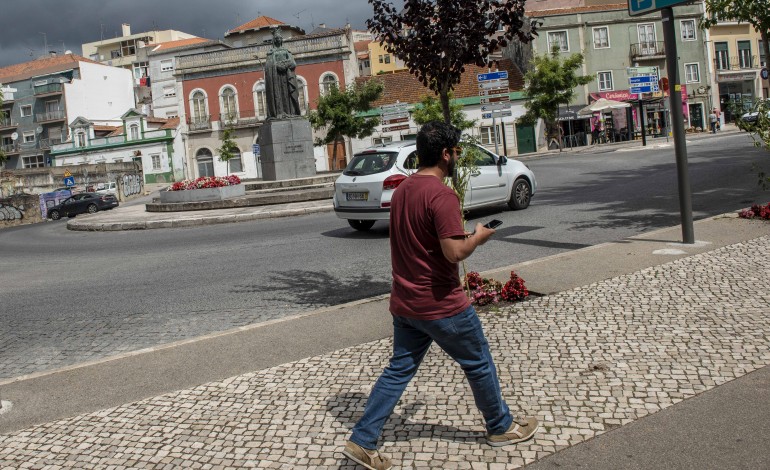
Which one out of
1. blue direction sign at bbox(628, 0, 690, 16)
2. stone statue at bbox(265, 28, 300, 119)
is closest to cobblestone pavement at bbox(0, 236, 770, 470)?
blue direction sign at bbox(628, 0, 690, 16)

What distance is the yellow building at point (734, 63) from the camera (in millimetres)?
58250

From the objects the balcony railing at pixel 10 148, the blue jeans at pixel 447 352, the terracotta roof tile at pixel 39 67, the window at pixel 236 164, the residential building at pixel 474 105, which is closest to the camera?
the blue jeans at pixel 447 352

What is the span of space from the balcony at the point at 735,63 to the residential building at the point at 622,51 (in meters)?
1.54

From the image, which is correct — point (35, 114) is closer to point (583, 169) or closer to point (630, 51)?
point (630, 51)

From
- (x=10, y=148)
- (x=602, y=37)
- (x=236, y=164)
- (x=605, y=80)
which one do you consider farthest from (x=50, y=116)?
(x=605, y=80)

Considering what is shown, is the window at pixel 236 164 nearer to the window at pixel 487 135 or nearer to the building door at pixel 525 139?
the window at pixel 487 135

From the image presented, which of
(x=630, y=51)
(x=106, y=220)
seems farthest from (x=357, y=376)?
(x=630, y=51)

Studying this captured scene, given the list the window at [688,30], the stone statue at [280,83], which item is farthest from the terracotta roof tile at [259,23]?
the stone statue at [280,83]

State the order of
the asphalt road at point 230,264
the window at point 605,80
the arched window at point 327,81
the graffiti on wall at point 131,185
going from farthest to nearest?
the arched window at point 327,81 < the window at point 605,80 < the graffiti on wall at point 131,185 < the asphalt road at point 230,264

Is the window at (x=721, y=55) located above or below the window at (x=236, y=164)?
above

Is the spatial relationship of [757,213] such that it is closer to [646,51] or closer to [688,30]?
[646,51]

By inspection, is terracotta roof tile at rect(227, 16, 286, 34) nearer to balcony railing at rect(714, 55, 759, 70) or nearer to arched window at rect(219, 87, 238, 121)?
arched window at rect(219, 87, 238, 121)

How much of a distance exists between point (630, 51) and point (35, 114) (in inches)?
2346

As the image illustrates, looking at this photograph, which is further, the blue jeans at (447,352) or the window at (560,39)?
the window at (560,39)
